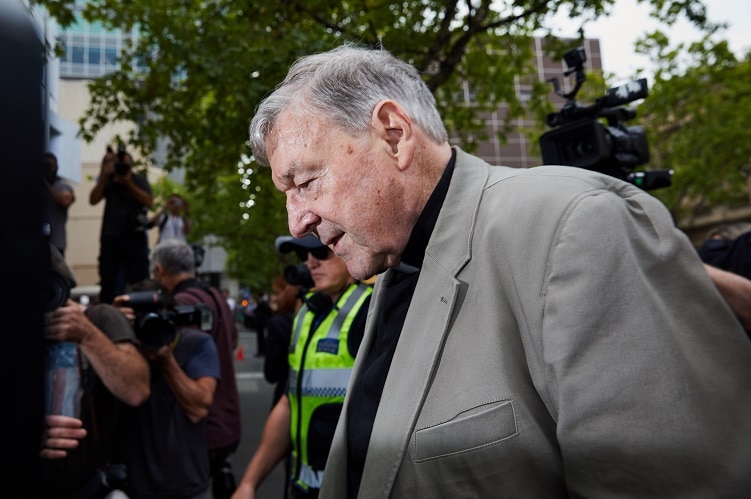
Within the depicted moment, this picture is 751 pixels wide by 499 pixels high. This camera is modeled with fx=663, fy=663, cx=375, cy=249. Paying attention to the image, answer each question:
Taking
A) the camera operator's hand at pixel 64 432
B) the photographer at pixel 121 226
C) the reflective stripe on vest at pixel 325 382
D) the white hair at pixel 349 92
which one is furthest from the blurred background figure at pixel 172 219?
the white hair at pixel 349 92

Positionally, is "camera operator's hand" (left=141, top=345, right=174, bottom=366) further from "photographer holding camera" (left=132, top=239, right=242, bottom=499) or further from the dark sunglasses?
"photographer holding camera" (left=132, top=239, right=242, bottom=499)

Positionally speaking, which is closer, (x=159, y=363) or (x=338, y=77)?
(x=338, y=77)

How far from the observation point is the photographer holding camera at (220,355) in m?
4.46

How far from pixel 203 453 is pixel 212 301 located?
1419 mm

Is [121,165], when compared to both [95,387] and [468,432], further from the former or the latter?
[468,432]

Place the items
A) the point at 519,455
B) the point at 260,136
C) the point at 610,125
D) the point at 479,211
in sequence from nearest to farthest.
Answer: the point at 519,455 < the point at 479,211 < the point at 260,136 < the point at 610,125

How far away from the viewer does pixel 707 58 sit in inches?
731

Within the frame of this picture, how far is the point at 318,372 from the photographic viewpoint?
117 inches

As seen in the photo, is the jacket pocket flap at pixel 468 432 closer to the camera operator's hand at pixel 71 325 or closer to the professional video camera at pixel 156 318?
the camera operator's hand at pixel 71 325

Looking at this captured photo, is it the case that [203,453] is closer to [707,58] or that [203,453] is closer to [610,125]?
[610,125]

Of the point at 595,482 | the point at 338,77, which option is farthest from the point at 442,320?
the point at 338,77

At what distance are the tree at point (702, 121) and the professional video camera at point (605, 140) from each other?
1625 centimetres

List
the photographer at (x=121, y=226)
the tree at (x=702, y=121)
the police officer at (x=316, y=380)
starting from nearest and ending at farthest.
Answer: the police officer at (x=316, y=380) < the photographer at (x=121, y=226) < the tree at (x=702, y=121)

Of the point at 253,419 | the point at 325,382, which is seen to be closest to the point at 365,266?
the point at 325,382
